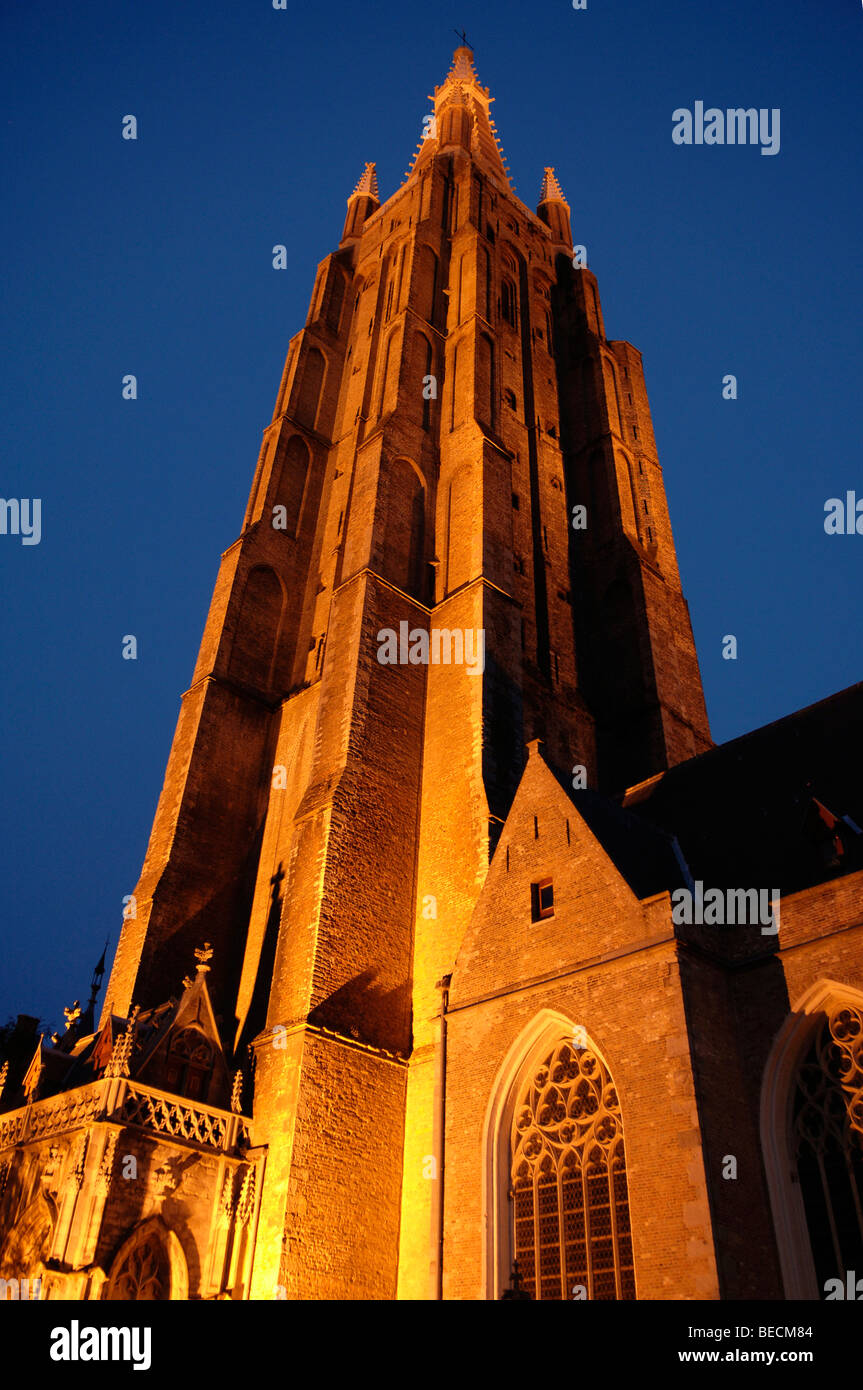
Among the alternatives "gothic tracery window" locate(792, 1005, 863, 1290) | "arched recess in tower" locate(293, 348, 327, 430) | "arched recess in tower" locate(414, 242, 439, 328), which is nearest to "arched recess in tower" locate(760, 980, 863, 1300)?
"gothic tracery window" locate(792, 1005, 863, 1290)

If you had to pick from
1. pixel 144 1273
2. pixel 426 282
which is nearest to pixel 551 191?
pixel 426 282

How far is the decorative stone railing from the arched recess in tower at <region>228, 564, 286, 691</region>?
11205mm

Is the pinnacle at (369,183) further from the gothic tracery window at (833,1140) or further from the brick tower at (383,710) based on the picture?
the gothic tracery window at (833,1140)

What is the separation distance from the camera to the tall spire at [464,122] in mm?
40219

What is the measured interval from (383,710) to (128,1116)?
8943 mm

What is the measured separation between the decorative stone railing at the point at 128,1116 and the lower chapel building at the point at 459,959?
0.05 m

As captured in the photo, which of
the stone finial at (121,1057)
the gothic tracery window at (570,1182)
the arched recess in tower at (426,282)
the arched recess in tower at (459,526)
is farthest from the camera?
the arched recess in tower at (426,282)

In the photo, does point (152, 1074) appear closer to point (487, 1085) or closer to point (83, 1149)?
point (83, 1149)

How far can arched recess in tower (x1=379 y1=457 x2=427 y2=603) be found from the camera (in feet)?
74.1

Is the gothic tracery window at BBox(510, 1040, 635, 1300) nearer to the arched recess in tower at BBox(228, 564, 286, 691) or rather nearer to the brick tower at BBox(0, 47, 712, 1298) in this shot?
the brick tower at BBox(0, 47, 712, 1298)

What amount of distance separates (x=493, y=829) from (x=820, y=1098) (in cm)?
740

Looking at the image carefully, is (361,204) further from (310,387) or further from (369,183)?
(310,387)

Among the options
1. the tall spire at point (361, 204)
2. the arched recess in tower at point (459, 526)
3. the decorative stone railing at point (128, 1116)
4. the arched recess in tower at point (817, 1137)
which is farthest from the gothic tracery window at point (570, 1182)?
the tall spire at point (361, 204)
